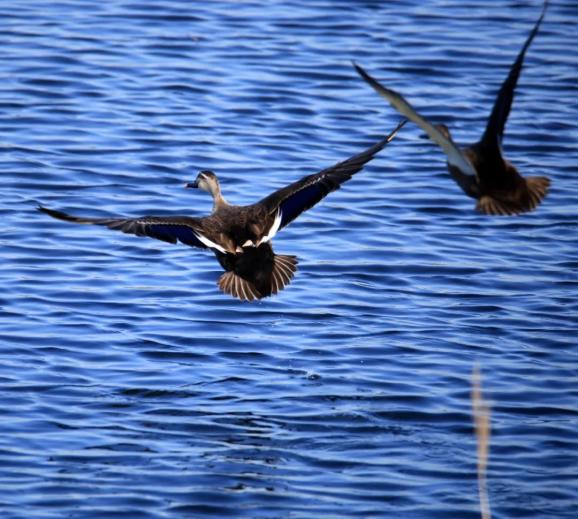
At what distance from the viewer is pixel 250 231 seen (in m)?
8.08

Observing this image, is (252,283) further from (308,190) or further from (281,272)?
(308,190)

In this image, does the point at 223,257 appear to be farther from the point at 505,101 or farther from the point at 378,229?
the point at 378,229

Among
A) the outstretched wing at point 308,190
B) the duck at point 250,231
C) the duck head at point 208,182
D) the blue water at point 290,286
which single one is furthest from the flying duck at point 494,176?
the duck head at point 208,182

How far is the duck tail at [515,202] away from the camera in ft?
24.6

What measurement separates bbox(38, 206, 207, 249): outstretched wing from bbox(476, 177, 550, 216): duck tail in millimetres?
1588

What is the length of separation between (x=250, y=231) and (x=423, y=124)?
1725 millimetres

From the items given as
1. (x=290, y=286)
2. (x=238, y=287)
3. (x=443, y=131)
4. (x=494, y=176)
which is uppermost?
(x=443, y=131)

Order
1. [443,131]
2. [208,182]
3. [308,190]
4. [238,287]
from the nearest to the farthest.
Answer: [443,131] → [238,287] → [308,190] → [208,182]

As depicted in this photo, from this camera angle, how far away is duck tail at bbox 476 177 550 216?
24.6 feet

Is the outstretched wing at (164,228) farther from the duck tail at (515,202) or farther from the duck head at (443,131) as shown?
the duck tail at (515,202)

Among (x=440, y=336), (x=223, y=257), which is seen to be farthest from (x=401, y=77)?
(x=223, y=257)

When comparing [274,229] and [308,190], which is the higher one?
[308,190]

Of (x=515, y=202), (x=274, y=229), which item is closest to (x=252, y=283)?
(x=274, y=229)

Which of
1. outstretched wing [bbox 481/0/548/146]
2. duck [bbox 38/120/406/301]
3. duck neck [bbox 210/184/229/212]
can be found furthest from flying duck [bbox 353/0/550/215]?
duck neck [bbox 210/184/229/212]
